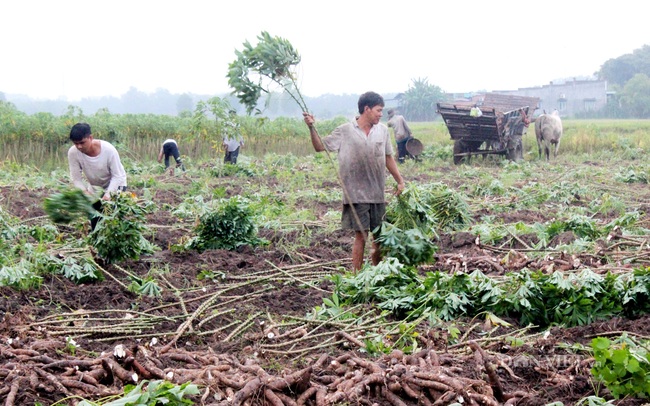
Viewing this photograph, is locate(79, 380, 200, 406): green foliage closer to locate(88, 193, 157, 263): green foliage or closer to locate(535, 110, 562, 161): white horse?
locate(88, 193, 157, 263): green foliage

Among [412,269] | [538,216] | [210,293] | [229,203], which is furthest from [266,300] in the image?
[538,216]

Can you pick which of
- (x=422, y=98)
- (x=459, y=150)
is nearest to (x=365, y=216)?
(x=459, y=150)

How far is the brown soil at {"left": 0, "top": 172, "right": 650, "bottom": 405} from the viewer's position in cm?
407

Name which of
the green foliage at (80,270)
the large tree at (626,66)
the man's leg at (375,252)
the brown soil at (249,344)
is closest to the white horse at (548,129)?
the brown soil at (249,344)

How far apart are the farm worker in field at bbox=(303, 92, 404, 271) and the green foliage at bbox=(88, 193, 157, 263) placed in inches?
86.6

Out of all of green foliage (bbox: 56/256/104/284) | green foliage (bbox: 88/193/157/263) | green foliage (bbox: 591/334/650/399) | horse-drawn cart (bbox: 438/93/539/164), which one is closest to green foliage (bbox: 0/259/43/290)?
green foliage (bbox: 56/256/104/284)

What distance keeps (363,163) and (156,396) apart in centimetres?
404

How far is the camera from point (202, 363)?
187 inches

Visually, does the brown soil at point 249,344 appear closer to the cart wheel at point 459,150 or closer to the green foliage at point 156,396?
the green foliage at point 156,396

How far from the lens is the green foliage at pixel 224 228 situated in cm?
912

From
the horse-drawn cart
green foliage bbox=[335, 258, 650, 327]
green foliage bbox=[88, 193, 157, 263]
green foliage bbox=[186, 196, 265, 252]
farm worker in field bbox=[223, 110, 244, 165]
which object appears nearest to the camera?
green foliage bbox=[335, 258, 650, 327]

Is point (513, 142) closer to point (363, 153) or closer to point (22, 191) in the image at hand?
point (22, 191)

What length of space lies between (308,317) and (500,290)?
1.58 meters

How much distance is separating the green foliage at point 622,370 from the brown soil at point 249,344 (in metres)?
0.08
